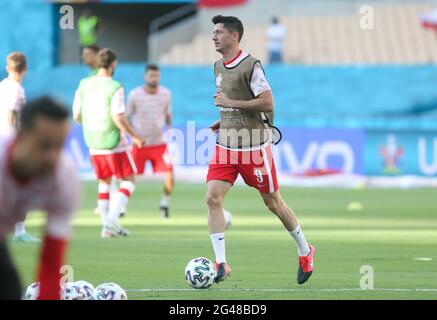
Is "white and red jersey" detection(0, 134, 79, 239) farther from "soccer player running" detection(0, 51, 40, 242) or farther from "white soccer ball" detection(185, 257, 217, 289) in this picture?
"soccer player running" detection(0, 51, 40, 242)

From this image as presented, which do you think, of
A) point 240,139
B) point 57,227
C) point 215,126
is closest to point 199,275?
point 240,139

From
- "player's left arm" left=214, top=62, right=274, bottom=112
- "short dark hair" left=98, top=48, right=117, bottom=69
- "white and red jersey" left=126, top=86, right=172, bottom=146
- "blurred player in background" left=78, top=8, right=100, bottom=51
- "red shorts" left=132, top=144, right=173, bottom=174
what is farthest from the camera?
"blurred player in background" left=78, top=8, right=100, bottom=51

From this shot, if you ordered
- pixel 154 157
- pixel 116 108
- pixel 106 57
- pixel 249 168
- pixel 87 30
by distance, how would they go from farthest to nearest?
pixel 87 30
pixel 154 157
pixel 116 108
pixel 106 57
pixel 249 168

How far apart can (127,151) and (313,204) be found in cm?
711

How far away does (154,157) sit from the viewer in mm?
20016

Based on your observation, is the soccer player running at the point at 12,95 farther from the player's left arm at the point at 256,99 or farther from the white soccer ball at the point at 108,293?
the white soccer ball at the point at 108,293

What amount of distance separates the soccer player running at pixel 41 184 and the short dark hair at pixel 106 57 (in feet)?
31.4

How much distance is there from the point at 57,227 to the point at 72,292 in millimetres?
2882

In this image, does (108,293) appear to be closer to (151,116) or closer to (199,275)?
(199,275)

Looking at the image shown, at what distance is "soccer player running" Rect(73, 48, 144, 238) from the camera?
1593 cm

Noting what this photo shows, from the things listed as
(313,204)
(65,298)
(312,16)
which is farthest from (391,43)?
(65,298)

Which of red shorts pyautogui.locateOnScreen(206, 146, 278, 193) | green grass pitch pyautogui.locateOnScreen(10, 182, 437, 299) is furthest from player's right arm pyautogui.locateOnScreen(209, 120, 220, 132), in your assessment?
green grass pitch pyautogui.locateOnScreen(10, 182, 437, 299)

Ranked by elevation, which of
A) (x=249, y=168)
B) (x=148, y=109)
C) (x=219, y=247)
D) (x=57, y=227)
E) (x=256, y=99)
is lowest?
(x=219, y=247)

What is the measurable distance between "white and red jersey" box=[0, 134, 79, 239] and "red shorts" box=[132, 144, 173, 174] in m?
13.6
